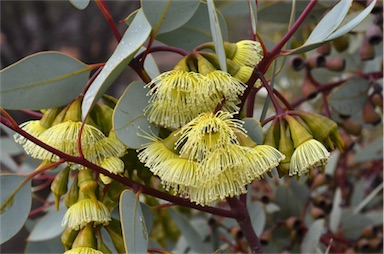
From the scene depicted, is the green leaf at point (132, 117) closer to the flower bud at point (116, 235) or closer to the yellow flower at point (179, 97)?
the yellow flower at point (179, 97)

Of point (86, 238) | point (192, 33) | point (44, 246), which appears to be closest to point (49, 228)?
point (44, 246)

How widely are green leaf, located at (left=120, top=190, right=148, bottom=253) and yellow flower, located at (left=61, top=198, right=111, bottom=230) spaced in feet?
0.14

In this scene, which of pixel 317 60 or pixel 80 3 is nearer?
pixel 80 3

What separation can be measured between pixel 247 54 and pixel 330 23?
0.11m

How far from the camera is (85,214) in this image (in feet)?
2.39

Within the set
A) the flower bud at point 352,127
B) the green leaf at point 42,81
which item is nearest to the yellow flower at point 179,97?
the green leaf at point 42,81

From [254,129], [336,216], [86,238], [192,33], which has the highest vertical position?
[192,33]

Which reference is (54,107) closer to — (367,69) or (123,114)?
(123,114)

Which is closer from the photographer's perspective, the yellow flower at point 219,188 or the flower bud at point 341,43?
the yellow flower at point 219,188

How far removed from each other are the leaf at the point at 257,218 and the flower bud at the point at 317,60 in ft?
1.04

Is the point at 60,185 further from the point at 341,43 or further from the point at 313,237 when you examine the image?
the point at 341,43

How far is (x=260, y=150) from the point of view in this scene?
69 centimetres

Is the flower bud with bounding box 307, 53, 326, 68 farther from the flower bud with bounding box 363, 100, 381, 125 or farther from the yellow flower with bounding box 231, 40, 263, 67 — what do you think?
the yellow flower with bounding box 231, 40, 263, 67

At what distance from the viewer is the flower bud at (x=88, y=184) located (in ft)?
2.46
